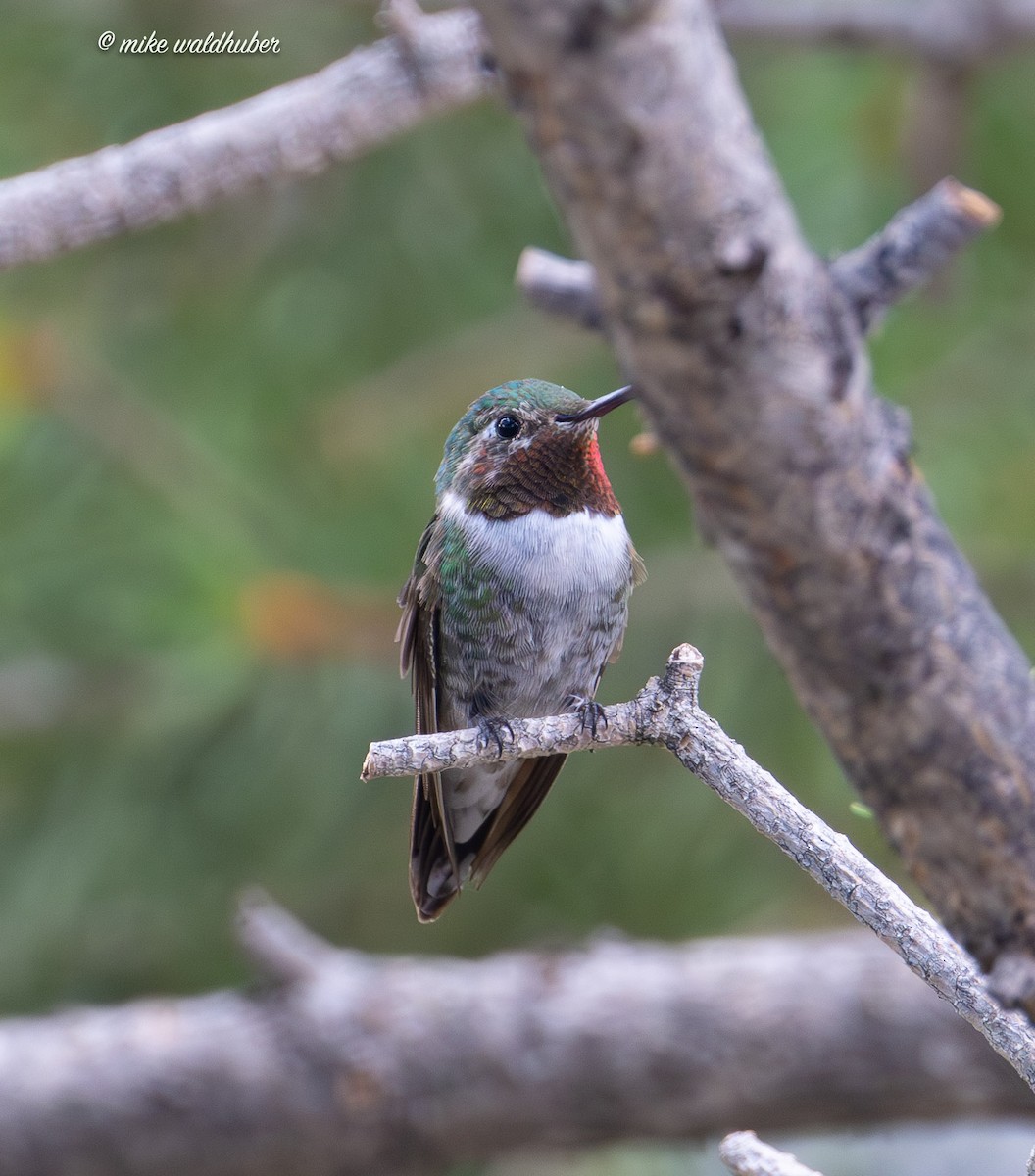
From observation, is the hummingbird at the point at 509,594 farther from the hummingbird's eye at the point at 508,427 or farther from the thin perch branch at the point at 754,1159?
the thin perch branch at the point at 754,1159

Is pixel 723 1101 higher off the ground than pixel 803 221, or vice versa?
pixel 803 221

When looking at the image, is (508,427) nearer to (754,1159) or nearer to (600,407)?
(600,407)

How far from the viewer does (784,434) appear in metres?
1.60

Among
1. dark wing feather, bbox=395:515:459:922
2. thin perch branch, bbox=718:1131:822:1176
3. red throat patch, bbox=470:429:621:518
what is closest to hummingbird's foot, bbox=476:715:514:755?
dark wing feather, bbox=395:515:459:922

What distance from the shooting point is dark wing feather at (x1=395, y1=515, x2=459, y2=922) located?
79.9 inches

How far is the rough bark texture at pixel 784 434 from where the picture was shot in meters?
1.31

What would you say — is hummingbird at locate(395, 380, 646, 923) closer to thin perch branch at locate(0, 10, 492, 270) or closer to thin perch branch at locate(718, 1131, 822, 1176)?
thin perch branch at locate(0, 10, 492, 270)

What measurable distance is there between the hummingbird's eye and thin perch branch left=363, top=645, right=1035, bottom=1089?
60 cm

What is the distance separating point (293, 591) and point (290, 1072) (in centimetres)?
104

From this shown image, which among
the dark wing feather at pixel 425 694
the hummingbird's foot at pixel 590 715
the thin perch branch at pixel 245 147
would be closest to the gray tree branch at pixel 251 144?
the thin perch branch at pixel 245 147

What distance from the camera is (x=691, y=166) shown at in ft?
4.52

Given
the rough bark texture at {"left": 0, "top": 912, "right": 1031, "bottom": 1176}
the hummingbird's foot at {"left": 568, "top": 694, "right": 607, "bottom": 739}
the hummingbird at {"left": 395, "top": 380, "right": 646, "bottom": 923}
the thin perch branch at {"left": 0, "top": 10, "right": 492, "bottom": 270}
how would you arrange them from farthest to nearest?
1. the rough bark texture at {"left": 0, "top": 912, "right": 1031, "bottom": 1176}
2. the hummingbird at {"left": 395, "top": 380, "right": 646, "bottom": 923}
3. the thin perch branch at {"left": 0, "top": 10, "right": 492, "bottom": 270}
4. the hummingbird's foot at {"left": 568, "top": 694, "right": 607, "bottom": 739}

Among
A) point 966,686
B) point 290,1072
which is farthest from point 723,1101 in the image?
point 966,686

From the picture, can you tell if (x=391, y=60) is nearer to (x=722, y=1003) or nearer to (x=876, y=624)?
(x=876, y=624)
